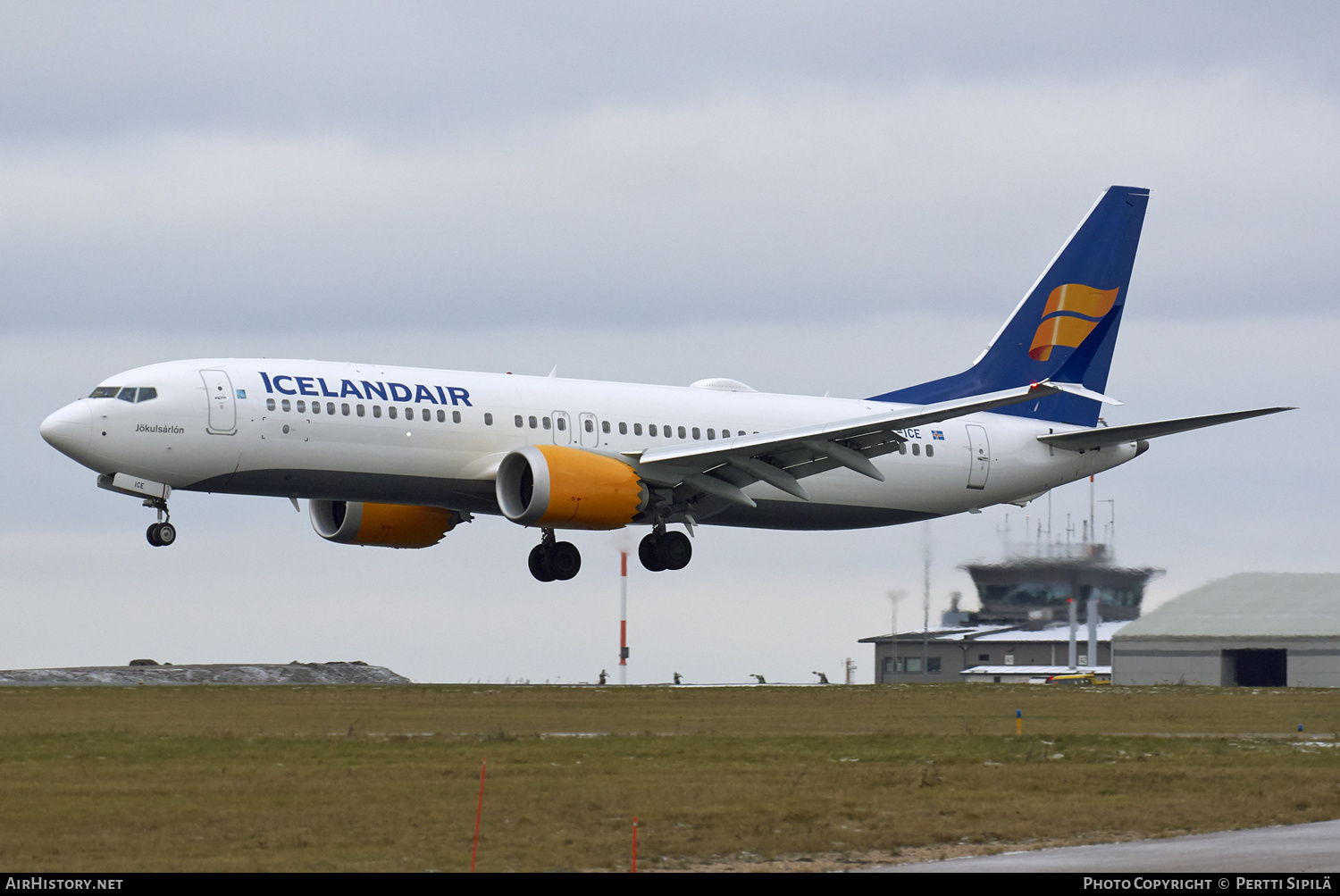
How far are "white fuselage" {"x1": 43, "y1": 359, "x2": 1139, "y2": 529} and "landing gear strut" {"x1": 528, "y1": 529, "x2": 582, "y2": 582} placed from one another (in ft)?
12.8

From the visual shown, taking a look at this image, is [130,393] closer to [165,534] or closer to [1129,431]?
[165,534]

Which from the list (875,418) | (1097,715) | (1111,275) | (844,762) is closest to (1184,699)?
(1097,715)

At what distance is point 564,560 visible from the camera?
163 feet

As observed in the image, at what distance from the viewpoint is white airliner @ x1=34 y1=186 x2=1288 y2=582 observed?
136 ft

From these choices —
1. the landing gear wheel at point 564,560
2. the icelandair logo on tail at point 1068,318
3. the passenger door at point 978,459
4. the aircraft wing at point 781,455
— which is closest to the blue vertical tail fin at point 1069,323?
the icelandair logo on tail at point 1068,318

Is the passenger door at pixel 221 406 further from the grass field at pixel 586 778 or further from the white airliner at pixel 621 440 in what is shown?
the grass field at pixel 586 778

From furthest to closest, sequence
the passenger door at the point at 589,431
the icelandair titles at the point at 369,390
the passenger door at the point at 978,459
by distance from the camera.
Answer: the passenger door at the point at 978,459 → the passenger door at the point at 589,431 → the icelandair titles at the point at 369,390

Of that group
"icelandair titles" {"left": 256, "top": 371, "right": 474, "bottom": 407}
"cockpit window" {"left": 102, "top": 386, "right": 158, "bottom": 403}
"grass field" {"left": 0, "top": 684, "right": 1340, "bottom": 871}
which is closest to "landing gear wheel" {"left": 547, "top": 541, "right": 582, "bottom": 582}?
"icelandair titles" {"left": 256, "top": 371, "right": 474, "bottom": 407}

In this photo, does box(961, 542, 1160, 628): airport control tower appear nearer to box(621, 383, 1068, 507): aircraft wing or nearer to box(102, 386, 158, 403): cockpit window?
box(621, 383, 1068, 507): aircraft wing

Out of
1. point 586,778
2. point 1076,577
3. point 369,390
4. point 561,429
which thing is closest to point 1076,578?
point 1076,577

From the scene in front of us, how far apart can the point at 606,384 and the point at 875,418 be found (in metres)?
7.57

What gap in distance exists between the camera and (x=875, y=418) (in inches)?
1731

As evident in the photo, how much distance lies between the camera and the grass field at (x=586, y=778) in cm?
2050

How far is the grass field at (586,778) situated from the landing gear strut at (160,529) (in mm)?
3421
